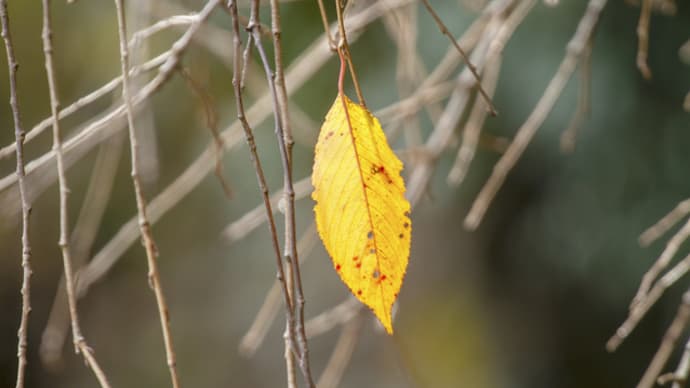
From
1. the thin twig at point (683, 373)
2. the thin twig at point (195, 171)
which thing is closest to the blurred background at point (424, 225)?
the thin twig at point (195, 171)

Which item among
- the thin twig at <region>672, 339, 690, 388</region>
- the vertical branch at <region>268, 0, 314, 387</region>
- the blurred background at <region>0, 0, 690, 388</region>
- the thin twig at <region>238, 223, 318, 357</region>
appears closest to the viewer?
the vertical branch at <region>268, 0, 314, 387</region>

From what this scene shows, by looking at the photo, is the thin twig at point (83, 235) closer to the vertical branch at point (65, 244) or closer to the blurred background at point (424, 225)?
the blurred background at point (424, 225)

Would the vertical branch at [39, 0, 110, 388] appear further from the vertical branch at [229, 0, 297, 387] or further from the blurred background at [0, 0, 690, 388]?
the blurred background at [0, 0, 690, 388]

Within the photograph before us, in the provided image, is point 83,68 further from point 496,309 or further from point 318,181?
point 318,181

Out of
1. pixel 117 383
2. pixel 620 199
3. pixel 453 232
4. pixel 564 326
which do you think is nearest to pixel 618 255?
pixel 620 199

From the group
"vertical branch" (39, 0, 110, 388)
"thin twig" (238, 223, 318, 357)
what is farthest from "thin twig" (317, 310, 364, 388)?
"vertical branch" (39, 0, 110, 388)

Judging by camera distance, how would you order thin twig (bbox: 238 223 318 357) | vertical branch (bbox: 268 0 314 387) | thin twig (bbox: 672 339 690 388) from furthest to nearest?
thin twig (bbox: 238 223 318 357) → thin twig (bbox: 672 339 690 388) → vertical branch (bbox: 268 0 314 387)

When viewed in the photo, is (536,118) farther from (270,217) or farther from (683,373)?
(270,217)
